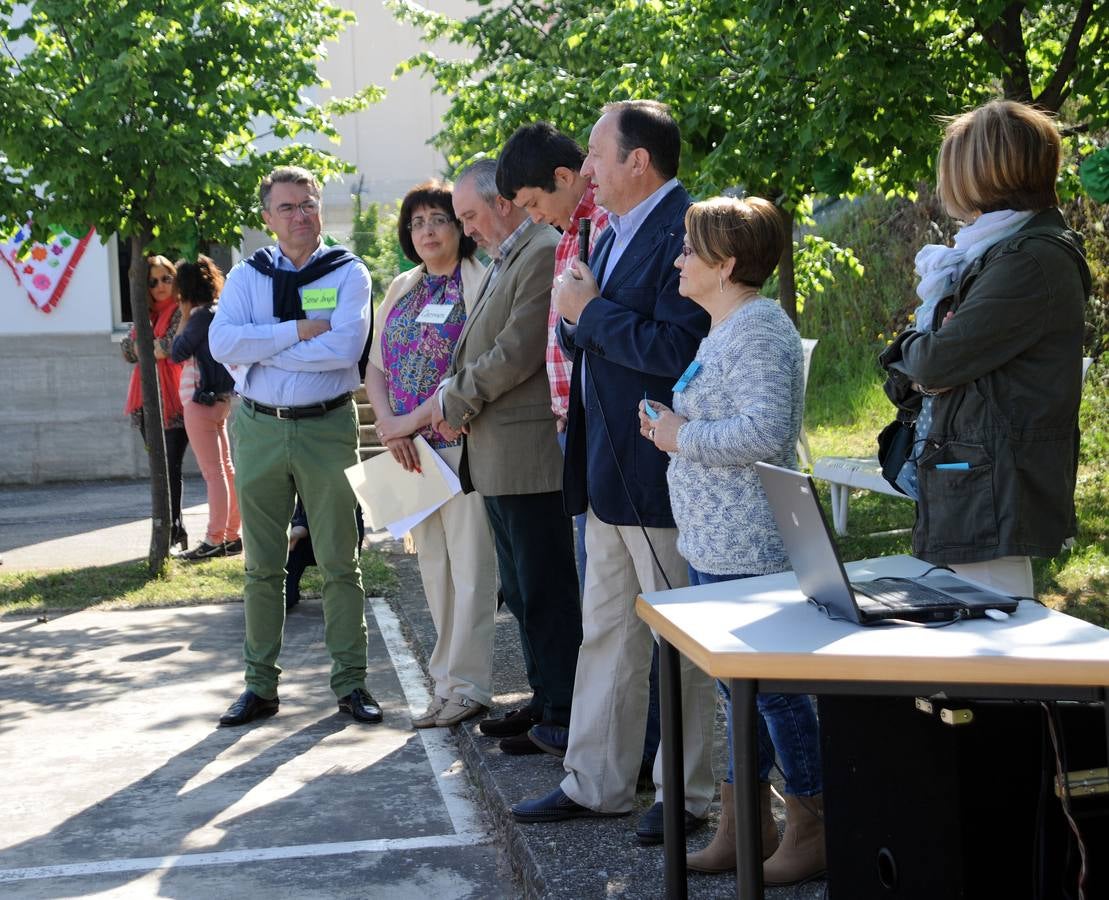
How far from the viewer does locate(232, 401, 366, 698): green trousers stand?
230 inches

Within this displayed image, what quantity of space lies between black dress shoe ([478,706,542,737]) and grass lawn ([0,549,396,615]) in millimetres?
3247

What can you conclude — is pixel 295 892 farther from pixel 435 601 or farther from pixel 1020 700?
pixel 1020 700

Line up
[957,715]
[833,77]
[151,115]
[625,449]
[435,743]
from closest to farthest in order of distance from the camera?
[957,715], [625,449], [435,743], [833,77], [151,115]

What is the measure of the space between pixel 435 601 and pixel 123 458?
10.7 metres

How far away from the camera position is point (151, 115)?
28.6 ft

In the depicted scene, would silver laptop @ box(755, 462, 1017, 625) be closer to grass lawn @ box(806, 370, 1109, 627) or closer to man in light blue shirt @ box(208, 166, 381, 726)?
grass lawn @ box(806, 370, 1109, 627)

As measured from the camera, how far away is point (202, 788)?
517cm

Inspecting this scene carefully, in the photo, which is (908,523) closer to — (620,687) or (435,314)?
(435,314)

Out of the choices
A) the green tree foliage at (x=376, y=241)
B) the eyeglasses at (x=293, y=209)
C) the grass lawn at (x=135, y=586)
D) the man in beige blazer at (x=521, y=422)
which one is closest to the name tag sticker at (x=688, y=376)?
the man in beige blazer at (x=521, y=422)

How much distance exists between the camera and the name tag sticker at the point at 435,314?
561cm

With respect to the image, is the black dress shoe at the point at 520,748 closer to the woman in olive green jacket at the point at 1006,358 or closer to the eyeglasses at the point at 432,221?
the eyeglasses at the point at 432,221

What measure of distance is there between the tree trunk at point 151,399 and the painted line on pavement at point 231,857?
509 cm

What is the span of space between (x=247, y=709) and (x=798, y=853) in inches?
115

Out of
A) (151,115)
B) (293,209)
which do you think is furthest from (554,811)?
(151,115)
